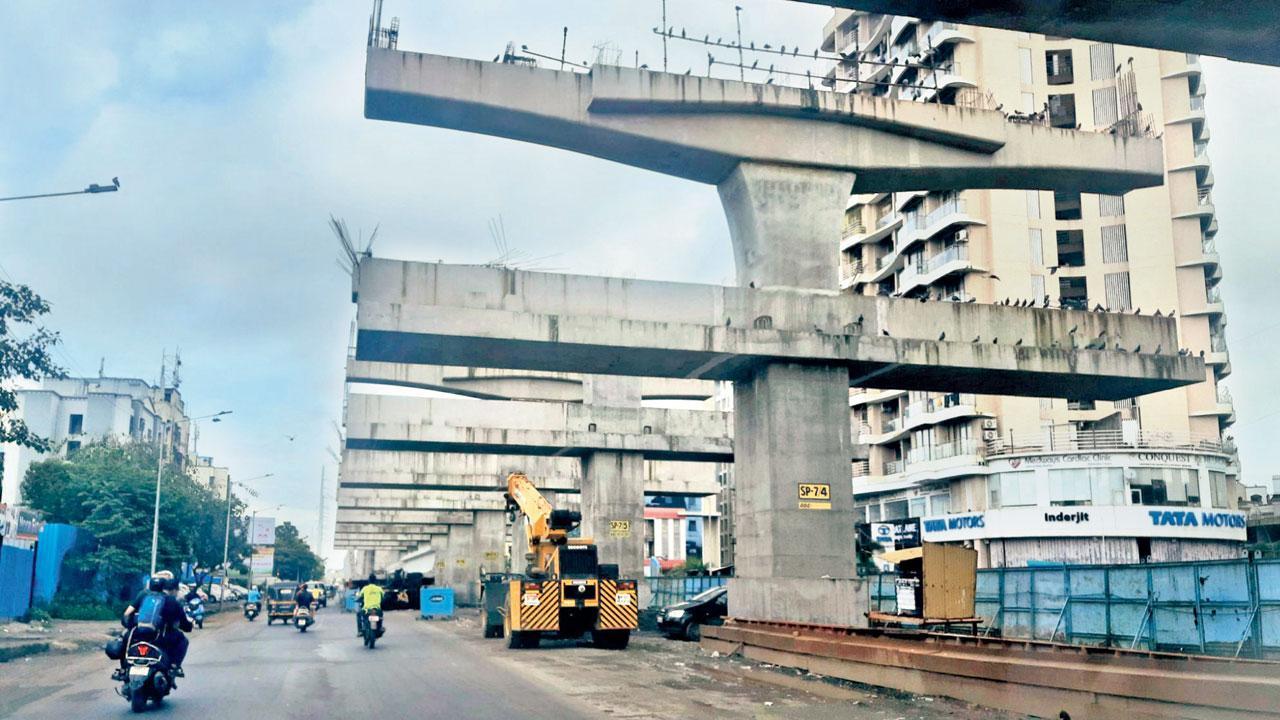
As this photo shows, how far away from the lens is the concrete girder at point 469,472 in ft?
167

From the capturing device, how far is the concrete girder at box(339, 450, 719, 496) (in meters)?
50.8

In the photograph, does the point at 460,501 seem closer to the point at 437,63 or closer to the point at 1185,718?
the point at 437,63

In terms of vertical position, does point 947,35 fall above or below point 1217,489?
above

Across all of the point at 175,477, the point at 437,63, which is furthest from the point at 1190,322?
the point at 175,477

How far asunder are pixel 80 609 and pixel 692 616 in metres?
24.4

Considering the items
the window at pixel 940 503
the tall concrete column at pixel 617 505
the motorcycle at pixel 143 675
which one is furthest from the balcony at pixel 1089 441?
the motorcycle at pixel 143 675

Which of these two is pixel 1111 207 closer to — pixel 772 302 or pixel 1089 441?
pixel 1089 441

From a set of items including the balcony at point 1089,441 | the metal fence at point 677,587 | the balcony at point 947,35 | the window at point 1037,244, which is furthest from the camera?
the balcony at point 947,35

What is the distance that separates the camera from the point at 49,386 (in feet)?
295

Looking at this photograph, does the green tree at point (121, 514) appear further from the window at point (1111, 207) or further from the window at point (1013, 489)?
the window at point (1111, 207)

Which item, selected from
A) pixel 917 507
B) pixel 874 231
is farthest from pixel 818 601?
pixel 874 231

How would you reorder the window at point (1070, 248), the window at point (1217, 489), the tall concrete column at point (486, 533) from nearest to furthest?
1. the window at point (1217, 489)
2. the window at point (1070, 248)
3. the tall concrete column at point (486, 533)

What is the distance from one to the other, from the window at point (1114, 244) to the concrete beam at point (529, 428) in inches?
1020

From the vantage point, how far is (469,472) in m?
52.0
